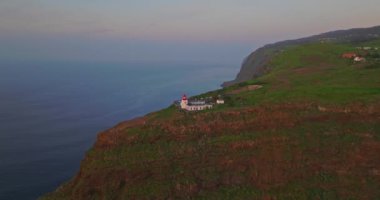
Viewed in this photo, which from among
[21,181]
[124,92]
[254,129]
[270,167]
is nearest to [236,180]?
[270,167]

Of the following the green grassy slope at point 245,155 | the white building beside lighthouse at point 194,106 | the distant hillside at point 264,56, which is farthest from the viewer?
the distant hillside at point 264,56

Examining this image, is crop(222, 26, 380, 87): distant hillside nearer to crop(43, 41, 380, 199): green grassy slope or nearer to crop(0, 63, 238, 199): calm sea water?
crop(0, 63, 238, 199): calm sea water

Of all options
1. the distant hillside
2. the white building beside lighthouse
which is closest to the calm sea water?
the white building beside lighthouse

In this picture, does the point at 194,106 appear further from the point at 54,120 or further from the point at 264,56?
the point at 264,56

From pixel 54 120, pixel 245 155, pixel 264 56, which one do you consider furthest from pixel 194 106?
pixel 264 56

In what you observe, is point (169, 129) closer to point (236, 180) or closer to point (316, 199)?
point (236, 180)

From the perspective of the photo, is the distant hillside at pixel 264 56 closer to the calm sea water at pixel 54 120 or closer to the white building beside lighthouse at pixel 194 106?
the calm sea water at pixel 54 120

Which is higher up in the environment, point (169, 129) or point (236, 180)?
point (169, 129)

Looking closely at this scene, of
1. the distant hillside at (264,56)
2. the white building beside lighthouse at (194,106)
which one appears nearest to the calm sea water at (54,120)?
the white building beside lighthouse at (194,106)
